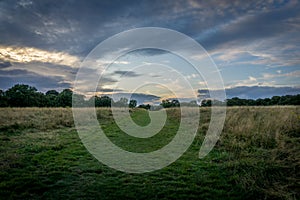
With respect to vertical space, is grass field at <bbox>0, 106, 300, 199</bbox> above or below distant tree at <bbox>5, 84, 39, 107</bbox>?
below

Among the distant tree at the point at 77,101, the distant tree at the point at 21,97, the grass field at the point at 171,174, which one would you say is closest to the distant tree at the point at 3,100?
the distant tree at the point at 21,97

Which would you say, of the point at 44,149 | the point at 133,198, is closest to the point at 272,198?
the point at 133,198

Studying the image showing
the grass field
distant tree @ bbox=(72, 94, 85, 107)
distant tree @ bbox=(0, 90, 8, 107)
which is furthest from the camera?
distant tree @ bbox=(0, 90, 8, 107)

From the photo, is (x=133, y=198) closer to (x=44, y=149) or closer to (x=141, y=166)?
(x=141, y=166)

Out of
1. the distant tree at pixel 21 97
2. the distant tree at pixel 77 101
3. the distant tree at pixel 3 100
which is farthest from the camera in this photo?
A: the distant tree at pixel 21 97

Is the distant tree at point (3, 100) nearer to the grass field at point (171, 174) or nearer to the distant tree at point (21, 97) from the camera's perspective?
the distant tree at point (21, 97)

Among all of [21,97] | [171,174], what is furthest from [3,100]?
[171,174]

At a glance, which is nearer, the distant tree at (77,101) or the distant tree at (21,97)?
the distant tree at (77,101)

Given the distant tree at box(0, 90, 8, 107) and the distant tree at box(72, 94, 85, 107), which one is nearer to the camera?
the distant tree at box(72, 94, 85, 107)

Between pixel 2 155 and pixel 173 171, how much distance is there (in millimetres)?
6774

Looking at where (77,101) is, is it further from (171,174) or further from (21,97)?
(171,174)

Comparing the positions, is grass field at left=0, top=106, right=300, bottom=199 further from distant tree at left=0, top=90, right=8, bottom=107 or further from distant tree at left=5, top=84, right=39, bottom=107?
distant tree at left=5, top=84, right=39, bottom=107

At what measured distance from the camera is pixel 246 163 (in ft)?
23.0

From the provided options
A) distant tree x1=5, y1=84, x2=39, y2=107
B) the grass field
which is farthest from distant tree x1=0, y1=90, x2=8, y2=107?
the grass field
